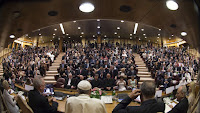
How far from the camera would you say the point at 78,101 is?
1.48m

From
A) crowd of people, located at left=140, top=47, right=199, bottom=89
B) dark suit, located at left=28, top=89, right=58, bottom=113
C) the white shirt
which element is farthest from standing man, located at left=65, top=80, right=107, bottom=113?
crowd of people, located at left=140, top=47, right=199, bottom=89

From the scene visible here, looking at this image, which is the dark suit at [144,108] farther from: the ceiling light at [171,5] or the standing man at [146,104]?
the ceiling light at [171,5]

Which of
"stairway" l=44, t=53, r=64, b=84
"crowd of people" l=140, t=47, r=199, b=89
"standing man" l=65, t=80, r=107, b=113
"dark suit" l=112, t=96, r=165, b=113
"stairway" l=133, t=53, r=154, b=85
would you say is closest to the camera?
"dark suit" l=112, t=96, r=165, b=113

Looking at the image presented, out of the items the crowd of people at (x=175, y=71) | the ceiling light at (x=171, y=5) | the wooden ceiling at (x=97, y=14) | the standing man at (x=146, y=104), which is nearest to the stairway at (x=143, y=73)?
the crowd of people at (x=175, y=71)

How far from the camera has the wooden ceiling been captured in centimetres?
204

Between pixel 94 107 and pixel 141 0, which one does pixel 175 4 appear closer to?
pixel 141 0

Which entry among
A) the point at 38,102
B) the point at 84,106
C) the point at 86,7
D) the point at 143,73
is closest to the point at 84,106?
the point at 84,106

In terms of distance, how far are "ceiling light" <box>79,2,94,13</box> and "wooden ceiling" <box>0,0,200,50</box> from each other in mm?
70

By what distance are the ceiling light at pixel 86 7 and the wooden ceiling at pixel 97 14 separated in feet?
0.23

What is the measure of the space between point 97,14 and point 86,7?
0.38m

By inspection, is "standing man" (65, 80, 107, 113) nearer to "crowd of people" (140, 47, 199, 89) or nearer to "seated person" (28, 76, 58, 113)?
"seated person" (28, 76, 58, 113)

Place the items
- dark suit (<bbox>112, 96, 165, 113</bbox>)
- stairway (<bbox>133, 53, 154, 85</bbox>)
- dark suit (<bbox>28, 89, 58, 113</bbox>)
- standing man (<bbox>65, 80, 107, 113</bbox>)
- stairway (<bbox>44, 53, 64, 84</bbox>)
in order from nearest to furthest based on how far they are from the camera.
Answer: dark suit (<bbox>112, 96, 165, 113</bbox>)
standing man (<bbox>65, 80, 107, 113</bbox>)
dark suit (<bbox>28, 89, 58, 113</bbox>)
stairway (<bbox>44, 53, 64, 84</bbox>)
stairway (<bbox>133, 53, 154, 85</bbox>)

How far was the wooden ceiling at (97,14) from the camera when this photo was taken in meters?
2.04

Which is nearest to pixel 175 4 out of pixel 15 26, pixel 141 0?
pixel 141 0
